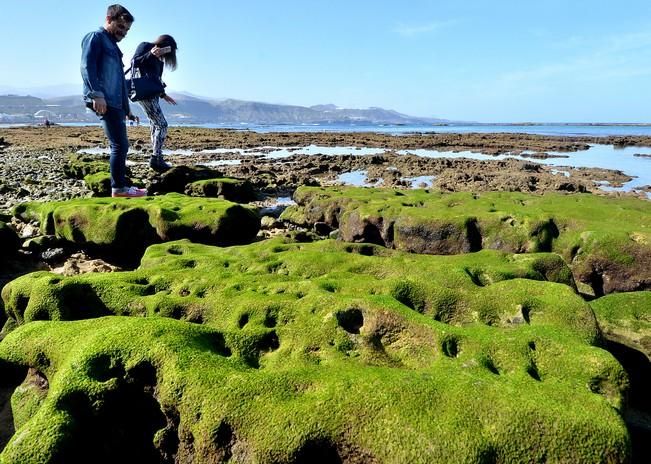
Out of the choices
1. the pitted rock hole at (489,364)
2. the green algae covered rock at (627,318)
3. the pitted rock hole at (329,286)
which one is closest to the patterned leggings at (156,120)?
the pitted rock hole at (329,286)

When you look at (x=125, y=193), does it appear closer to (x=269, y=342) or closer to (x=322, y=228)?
(x=322, y=228)

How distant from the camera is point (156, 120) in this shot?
13.9 metres

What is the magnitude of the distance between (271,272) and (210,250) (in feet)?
5.11

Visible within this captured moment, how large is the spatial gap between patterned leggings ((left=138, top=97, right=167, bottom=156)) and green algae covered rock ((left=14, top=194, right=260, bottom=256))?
12.6 feet

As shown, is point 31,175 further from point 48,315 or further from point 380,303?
point 380,303

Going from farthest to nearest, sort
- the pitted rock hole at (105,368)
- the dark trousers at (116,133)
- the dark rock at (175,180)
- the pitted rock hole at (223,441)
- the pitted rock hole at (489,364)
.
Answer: the dark rock at (175,180) → the dark trousers at (116,133) → the pitted rock hole at (489,364) → the pitted rock hole at (105,368) → the pitted rock hole at (223,441)

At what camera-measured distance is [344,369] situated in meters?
3.93

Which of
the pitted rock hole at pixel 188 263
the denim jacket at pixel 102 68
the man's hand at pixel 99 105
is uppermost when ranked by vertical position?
the denim jacket at pixel 102 68

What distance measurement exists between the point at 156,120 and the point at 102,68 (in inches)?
156

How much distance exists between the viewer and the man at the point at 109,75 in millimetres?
9625

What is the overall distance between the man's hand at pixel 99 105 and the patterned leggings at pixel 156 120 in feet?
11.2

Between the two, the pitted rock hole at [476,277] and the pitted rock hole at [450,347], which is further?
the pitted rock hole at [476,277]

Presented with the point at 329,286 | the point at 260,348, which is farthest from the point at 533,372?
the point at 260,348

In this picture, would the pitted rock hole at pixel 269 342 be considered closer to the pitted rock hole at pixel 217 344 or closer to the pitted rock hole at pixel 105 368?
the pitted rock hole at pixel 217 344
